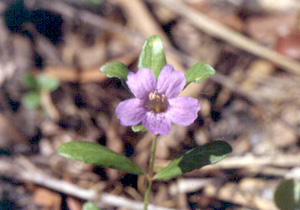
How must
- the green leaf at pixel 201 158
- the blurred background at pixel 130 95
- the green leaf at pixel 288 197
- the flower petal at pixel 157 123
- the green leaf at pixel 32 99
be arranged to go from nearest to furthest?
the flower petal at pixel 157 123
the green leaf at pixel 201 158
the green leaf at pixel 288 197
the blurred background at pixel 130 95
the green leaf at pixel 32 99

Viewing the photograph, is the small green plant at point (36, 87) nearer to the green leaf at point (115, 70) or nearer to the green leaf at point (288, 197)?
the green leaf at point (115, 70)

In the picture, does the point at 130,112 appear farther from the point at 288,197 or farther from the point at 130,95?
the point at 130,95

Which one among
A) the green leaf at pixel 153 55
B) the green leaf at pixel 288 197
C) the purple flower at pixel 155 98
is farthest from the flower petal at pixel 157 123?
the green leaf at pixel 288 197

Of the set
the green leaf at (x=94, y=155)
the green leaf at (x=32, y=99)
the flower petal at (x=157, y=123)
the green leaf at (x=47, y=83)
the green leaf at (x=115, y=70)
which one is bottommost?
the green leaf at (x=94, y=155)

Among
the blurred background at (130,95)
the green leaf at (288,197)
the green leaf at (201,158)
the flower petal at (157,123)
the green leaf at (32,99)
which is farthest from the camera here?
the green leaf at (32,99)

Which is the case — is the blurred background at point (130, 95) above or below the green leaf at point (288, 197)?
above

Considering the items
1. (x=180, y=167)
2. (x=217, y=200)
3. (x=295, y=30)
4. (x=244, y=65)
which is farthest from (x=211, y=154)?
(x=295, y=30)

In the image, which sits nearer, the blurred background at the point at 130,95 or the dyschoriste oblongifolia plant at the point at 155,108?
the dyschoriste oblongifolia plant at the point at 155,108

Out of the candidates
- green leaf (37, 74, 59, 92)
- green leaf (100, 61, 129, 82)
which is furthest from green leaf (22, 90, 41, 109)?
green leaf (100, 61, 129, 82)
